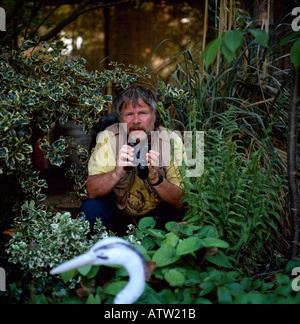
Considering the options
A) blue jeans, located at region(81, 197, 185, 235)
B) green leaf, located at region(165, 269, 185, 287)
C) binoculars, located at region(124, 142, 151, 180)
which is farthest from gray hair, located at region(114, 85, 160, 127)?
green leaf, located at region(165, 269, 185, 287)

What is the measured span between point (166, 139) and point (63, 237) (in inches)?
37.5

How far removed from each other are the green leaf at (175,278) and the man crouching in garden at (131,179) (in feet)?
2.34

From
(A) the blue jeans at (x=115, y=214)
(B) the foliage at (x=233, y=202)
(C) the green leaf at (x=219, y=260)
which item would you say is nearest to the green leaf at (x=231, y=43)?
(B) the foliage at (x=233, y=202)

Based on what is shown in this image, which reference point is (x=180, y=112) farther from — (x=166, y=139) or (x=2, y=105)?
(x=2, y=105)

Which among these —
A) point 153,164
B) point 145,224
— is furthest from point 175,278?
point 153,164

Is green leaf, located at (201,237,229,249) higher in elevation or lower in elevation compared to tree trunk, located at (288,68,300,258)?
→ lower

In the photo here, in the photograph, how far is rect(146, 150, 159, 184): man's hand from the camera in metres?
1.79

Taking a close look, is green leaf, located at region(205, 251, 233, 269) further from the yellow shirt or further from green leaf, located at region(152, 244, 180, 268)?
the yellow shirt

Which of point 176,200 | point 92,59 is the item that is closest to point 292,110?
point 176,200

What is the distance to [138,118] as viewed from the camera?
6.88 feet

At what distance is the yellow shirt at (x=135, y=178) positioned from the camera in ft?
6.94

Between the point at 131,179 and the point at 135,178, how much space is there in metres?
0.05

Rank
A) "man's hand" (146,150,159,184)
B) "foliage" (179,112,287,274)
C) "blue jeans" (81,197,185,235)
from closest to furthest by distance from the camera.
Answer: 1. "foliage" (179,112,287,274)
2. "man's hand" (146,150,159,184)
3. "blue jeans" (81,197,185,235)

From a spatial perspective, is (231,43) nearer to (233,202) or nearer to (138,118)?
(233,202)
